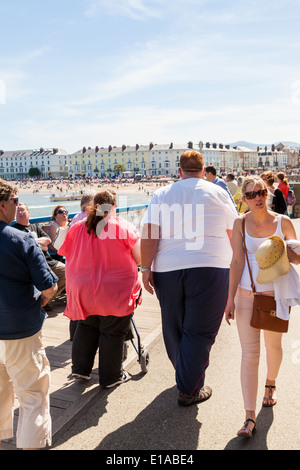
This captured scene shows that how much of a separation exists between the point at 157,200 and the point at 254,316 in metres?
1.17

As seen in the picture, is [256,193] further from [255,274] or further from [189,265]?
[189,265]

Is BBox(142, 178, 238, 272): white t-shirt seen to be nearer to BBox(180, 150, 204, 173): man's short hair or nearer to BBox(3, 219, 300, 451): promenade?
BBox(180, 150, 204, 173): man's short hair

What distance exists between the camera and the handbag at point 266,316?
298 centimetres

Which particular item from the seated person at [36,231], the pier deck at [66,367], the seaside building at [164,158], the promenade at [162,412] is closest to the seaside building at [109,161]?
the seaside building at [164,158]

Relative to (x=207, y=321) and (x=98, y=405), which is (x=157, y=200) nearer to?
(x=207, y=321)

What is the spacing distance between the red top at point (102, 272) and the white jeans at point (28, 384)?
92cm

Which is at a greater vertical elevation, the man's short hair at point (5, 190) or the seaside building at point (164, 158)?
the seaside building at point (164, 158)

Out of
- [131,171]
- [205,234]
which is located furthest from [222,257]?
[131,171]

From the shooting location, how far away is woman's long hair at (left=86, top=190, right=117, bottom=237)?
361cm

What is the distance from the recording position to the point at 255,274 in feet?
10.2

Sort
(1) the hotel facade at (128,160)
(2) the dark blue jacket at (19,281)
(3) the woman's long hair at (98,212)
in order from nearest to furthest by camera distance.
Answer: (2) the dark blue jacket at (19,281)
(3) the woman's long hair at (98,212)
(1) the hotel facade at (128,160)

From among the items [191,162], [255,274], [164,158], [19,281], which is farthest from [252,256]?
[164,158]

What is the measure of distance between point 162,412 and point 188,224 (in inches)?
59.4

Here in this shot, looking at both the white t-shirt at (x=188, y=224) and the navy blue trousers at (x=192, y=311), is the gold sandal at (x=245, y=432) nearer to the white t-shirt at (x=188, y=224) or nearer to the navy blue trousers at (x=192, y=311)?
the navy blue trousers at (x=192, y=311)
